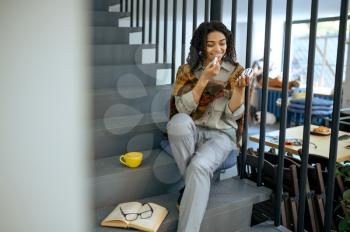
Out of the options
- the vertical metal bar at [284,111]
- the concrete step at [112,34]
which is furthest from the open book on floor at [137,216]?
the concrete step at [112,34]

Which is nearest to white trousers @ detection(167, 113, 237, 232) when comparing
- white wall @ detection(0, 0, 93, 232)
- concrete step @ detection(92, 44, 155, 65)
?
concrete step @ detection(92, 44, 155, 65)

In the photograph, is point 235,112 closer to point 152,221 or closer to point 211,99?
point 211,99

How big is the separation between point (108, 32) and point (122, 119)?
94 cm

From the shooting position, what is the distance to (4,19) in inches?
11.7

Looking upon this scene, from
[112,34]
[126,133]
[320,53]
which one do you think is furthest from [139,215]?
[320,53]

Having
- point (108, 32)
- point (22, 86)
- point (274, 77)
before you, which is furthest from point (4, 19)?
point (274, 77)

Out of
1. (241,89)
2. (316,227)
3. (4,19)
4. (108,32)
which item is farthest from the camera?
(108,32)

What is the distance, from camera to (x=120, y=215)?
5.16ft

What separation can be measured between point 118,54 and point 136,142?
0.87 metres

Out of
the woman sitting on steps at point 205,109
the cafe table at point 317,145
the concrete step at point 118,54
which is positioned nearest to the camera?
the woman sitting on steps at point 205,109

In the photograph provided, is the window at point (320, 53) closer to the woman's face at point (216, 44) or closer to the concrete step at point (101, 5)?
the concrete step at point (101, 5)

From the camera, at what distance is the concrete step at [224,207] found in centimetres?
166

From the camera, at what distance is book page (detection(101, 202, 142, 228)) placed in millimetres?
1537

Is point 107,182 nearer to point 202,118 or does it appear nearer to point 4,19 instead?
point 202,118
